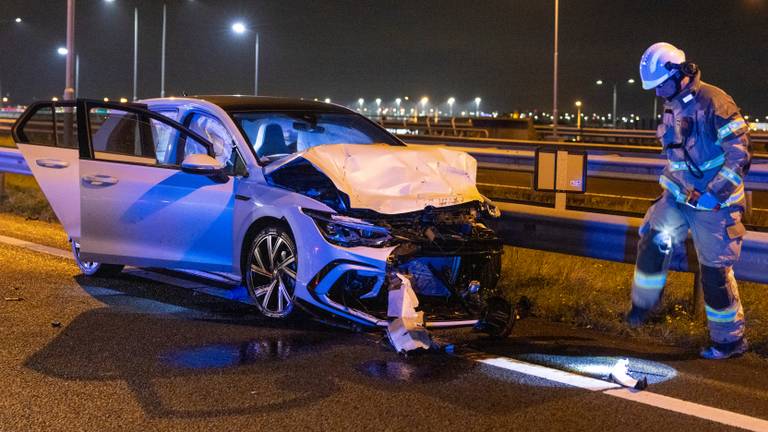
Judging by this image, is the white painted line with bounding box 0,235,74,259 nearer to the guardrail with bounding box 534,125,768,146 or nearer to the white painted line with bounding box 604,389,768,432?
the white painted line with bounding box 604,389,768,432

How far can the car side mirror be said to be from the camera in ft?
22.9

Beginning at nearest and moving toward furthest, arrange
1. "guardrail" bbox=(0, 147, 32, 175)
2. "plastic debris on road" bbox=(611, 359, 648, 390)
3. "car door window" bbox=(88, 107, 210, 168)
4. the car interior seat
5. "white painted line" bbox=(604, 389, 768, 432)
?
"white painted line" bbox=(604, 389, 768, 432), "plastic debris on road" bbox=(611, 359, 648, 390), the car interior seat, "car door window" bbox=(88, 107, 210, 168), "guardrail" bbox=(0, 147, 32, 175)

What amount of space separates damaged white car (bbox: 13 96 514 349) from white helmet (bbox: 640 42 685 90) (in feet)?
4.78

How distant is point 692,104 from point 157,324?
149 inches

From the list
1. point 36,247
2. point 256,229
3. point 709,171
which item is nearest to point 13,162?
point 36,247

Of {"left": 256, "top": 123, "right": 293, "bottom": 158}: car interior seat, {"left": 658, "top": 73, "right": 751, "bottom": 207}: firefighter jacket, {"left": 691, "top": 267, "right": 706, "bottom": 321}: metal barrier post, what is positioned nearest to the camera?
{"left": 658, "top": 73, "right": 751, "bottom": 207}: firefighter jacket

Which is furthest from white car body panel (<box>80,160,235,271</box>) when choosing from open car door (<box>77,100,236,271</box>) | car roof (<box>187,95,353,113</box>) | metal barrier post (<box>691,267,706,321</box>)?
metal barrier post (<box>691,267,706,321</box>)

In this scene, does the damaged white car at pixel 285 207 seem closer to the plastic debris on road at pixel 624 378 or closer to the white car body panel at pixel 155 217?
the white car body panel at pixel 155 217

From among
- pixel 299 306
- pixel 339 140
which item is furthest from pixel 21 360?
pixel 339 140

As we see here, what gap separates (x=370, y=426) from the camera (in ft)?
15.4

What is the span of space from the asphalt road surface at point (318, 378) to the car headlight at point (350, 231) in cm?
66

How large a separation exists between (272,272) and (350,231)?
834 mm

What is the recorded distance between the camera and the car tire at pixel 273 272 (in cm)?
668

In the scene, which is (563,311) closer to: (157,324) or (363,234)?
(363,234)
